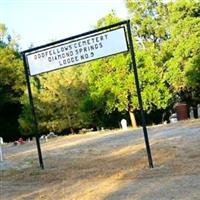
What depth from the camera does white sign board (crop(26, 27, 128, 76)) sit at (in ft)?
30.4

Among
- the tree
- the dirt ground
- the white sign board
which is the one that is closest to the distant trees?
the tree

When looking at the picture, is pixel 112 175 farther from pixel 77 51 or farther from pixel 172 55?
pixel 172 55

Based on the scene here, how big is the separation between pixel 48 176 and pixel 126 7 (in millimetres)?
28990

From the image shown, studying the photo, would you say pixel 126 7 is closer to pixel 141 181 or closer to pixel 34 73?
pixel 34 73

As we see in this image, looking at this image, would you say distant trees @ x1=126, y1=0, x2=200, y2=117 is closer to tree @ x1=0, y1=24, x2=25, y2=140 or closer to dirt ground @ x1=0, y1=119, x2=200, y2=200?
tree @ x1=0, y1=24, x2=25, y2=140

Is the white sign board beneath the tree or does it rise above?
beneath

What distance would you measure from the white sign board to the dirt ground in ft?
6.40

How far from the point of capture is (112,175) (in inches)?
339

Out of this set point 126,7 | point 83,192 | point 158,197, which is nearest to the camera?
point 158,197

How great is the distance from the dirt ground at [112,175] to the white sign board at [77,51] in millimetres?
1952

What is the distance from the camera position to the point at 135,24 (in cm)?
3753

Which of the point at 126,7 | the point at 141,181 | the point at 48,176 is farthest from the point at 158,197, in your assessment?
the point at 126,7

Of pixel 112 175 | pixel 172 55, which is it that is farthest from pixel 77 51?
pixel 172 55

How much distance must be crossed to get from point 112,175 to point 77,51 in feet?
7.88
